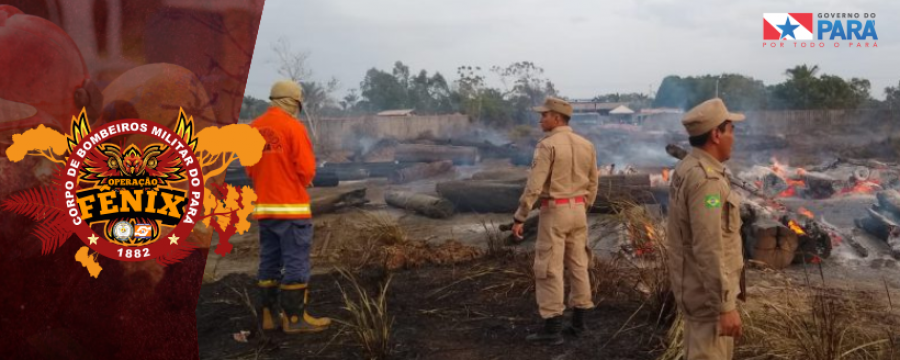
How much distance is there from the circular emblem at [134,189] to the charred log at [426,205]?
6.48 m

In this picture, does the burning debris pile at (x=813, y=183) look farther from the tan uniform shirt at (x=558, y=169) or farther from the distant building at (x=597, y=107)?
the distant building at (x=597, y=107)

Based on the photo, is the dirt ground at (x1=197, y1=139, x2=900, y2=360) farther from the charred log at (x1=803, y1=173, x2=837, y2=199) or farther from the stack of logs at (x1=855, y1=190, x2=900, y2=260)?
the charred log at (x1=803, y1=173, x2=837, y2=199)

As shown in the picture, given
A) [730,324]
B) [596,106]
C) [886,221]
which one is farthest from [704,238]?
[596,106]

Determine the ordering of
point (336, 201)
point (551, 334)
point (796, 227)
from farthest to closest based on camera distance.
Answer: point (336, 201) < point (796, 227) < point (551, 334)

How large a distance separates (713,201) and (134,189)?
3142mm

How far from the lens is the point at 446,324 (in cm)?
469

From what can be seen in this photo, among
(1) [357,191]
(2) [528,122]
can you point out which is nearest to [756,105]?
(2) [528,122]

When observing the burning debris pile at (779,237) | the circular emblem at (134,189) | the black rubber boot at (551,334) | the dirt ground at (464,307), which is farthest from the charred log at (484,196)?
the circular emblem at (134,189)

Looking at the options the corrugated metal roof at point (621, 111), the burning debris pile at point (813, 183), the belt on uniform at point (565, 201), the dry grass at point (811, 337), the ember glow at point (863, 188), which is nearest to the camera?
the dry grass at point (811, 337)

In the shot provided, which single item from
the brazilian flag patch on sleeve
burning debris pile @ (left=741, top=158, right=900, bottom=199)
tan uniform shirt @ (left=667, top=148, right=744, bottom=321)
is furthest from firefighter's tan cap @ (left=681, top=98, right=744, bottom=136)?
burning debris pile @ (left=741, top=158, right=900, bottom=199)

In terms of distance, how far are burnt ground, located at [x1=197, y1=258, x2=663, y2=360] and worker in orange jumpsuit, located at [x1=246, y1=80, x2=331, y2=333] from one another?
272mm

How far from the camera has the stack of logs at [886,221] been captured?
716cm

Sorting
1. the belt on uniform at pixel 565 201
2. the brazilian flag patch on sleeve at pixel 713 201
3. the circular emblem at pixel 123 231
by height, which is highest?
the brazilian flag patch on sleeve at pixel 713 201

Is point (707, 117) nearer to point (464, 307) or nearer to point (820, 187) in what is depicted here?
point (464, 307)
